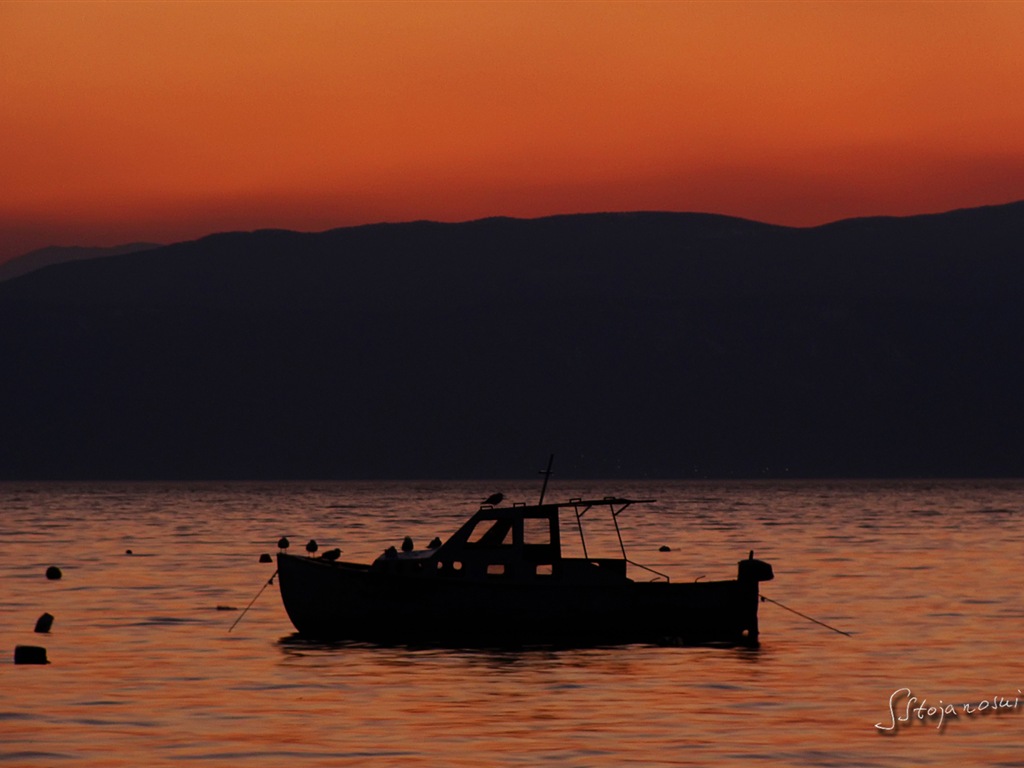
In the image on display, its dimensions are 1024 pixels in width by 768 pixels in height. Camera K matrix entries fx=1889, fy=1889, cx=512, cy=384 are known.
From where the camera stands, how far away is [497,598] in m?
50.0

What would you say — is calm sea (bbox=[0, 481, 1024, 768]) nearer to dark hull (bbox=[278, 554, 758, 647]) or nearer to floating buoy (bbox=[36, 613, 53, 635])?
floating buoy (bbox=[36, 613, 53, 635])

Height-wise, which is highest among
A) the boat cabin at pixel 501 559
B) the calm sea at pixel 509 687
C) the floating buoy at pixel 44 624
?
the boat cabin at pixel 501 559

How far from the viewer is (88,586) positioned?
7475cm

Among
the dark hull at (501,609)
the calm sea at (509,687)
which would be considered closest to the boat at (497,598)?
the dark hull at (501,609)

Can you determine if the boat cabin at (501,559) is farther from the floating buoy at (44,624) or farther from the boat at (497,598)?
the floating buoy at (44,624)

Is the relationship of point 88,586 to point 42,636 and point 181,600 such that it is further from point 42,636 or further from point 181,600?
point 42,636

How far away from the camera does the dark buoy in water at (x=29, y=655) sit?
46.5m

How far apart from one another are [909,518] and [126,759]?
131m

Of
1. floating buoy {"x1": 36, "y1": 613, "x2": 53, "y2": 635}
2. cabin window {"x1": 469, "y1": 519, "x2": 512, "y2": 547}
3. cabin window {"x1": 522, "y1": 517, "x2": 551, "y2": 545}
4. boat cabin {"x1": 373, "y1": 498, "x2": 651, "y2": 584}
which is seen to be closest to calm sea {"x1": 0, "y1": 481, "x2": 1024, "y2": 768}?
floating buoy {"x1": 36, "y1": 613, "x2": 53, "y2": 635}

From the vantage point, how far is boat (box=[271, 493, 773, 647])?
50.0m

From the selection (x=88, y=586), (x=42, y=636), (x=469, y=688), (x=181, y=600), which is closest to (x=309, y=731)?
(x=469, y=688)

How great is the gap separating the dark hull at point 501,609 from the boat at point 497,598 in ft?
0.09

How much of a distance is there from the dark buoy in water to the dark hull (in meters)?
7.13

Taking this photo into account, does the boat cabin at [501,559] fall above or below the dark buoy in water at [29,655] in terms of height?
above
